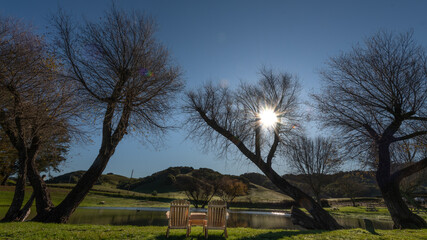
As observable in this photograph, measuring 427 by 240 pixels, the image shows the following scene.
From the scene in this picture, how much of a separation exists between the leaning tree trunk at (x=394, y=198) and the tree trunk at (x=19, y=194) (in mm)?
20209

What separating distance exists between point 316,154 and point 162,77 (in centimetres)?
3063

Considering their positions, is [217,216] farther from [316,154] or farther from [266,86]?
[316,154]

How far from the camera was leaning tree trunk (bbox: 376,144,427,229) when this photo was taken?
442 inches

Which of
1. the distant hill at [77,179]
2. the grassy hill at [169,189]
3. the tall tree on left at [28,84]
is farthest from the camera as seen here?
the distant hill at [77,179]

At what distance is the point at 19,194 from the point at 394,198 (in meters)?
20.8

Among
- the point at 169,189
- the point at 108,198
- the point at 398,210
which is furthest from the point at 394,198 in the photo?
the point at 169,189

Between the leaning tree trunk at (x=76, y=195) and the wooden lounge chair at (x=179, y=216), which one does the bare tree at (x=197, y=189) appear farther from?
the wooden lounge chair at (x=179, y=216)

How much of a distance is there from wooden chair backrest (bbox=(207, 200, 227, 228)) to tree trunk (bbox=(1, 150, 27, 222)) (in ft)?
37.3

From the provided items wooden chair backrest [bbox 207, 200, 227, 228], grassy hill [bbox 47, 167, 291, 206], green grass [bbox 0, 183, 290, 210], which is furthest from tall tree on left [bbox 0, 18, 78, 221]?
grassy hill [bbox 47, 167, 291, 206]

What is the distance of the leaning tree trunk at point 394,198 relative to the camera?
11234mm

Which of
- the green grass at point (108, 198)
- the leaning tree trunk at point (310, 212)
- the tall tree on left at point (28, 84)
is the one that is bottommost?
the green grass at point (108, 198)

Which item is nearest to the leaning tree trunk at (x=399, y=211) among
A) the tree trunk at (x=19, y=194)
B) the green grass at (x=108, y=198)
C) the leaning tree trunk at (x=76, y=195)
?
the leaning tree trunk at (x=76, y=195)

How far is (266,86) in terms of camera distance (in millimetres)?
15062

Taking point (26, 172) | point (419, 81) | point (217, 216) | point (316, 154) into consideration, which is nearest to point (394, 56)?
point (419, 81)
